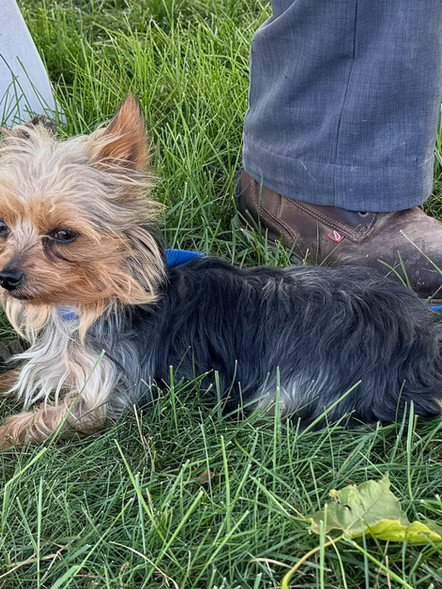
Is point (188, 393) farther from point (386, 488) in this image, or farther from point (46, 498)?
point (386, 488)

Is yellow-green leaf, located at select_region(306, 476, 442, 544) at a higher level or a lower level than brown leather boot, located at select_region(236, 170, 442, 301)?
higher

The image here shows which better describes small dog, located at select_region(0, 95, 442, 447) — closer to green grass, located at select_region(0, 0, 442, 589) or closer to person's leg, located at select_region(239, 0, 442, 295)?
green grass, located at select_region(0, 0, 442, 589)

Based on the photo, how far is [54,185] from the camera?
6.97ft

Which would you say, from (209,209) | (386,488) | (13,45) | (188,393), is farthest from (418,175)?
(13,45)

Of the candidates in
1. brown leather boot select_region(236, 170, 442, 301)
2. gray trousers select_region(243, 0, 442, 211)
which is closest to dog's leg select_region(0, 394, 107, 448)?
brown leather boot select_region(236, 170, 442, 301)

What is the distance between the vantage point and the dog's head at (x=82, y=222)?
2096 mm

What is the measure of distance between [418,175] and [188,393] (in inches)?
49.2

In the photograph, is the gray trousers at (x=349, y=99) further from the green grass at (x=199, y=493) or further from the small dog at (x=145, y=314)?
the small dog at (x=145, y=314)

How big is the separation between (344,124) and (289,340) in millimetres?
951

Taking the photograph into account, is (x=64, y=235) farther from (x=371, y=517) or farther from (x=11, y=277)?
(x=371, y=517)

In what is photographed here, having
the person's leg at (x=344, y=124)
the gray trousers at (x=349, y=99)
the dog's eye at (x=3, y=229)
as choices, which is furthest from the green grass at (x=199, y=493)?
the dog's eye at (x=3, y=229)

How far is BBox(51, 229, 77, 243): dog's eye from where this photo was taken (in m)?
2.12

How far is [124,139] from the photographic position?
2174 millimetres

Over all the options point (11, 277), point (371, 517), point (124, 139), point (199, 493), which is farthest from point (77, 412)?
point (371, 517)
